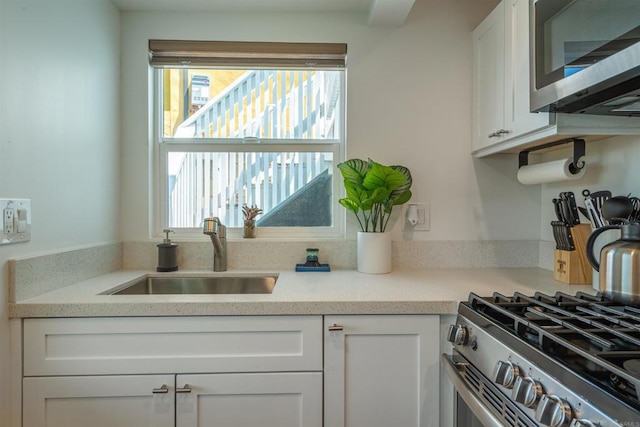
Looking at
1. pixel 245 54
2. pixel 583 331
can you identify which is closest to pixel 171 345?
pixel 583 331

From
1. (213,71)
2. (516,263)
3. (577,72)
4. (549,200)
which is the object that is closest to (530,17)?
(577,72)

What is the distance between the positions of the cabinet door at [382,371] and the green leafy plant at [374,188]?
56cm

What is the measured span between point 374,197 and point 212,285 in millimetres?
871

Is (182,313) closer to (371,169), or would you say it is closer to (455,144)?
(371,169)

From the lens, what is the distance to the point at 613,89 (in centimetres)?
94

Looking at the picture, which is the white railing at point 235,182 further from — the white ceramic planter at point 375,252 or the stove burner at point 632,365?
the stove burner at point 632,365

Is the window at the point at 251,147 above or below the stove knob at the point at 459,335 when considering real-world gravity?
above

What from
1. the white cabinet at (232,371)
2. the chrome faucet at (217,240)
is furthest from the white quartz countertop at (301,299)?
the chrome faucet at (217,240)

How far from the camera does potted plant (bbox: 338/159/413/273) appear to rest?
1492 millimetres

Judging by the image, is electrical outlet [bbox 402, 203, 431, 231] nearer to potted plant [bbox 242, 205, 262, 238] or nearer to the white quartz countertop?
the white quartz countertop

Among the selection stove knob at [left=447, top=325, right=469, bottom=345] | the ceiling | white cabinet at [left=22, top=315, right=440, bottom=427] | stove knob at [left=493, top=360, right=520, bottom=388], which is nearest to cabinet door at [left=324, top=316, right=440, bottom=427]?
white cabinet at [left=22, top=315, right=440, bottom=427]

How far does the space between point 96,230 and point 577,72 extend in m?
1.87

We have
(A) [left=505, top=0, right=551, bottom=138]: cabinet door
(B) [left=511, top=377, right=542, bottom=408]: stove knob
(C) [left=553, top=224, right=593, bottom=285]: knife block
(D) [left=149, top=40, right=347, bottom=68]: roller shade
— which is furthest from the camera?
(D) [left=149, top=40, right=347, bottom=68]: roller shade

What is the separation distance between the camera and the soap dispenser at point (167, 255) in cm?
165
